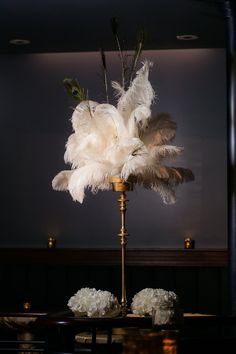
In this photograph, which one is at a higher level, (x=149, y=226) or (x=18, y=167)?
(x=18, y=167)

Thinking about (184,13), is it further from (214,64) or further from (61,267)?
(61,267)

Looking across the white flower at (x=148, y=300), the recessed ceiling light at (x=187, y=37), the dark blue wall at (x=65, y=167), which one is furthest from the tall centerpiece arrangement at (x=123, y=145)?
the dark blue wall at (x=65, y=167)

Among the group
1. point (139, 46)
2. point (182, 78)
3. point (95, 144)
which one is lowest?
point (95, 144)

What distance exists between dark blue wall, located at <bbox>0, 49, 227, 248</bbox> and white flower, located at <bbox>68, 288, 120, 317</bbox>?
3.35 meters

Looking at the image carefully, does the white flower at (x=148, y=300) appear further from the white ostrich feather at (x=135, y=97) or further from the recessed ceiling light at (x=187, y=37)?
the recessed ceiling light at (x=187, y=37)

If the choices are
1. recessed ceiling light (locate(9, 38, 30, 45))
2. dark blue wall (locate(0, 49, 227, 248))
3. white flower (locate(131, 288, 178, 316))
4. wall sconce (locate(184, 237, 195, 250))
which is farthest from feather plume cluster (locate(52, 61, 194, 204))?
dark blue wall (locate(0, 49, 227, 248))

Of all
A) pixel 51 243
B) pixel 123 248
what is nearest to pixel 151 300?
pixel 123 248

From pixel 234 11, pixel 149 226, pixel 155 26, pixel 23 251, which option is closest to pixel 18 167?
pixel 23 251

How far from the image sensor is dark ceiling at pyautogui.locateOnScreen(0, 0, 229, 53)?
17.9 ft

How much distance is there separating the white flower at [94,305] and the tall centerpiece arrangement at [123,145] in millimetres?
287

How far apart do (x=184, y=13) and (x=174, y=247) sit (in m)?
2.07

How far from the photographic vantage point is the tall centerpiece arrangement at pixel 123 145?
12.6ft

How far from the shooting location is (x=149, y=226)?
6.89 meters

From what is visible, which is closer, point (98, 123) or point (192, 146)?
point (98, 123)
